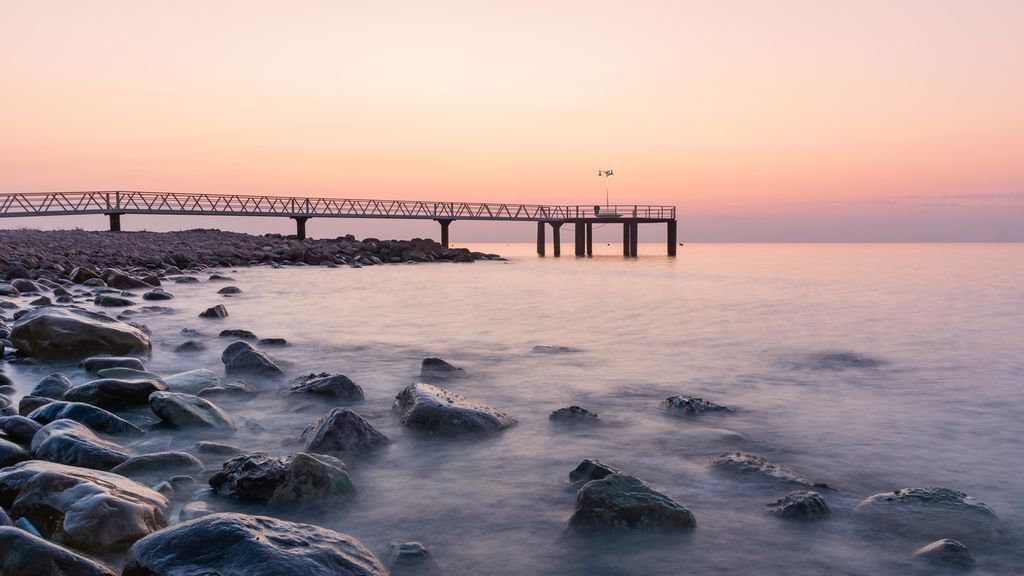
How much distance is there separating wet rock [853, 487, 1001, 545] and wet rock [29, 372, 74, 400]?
5.43 m

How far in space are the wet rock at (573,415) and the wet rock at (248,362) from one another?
Answer: 10.3ft

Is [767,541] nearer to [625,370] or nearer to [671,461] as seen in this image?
[671,461]

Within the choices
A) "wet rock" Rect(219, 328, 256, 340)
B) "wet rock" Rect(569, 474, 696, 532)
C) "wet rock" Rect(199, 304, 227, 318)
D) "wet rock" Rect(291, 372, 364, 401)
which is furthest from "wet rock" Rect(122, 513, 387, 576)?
"wet rock" Rect(199, 304, 227, 318)

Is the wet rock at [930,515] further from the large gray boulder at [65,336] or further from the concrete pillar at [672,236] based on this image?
the concrete pillar at [672,236]

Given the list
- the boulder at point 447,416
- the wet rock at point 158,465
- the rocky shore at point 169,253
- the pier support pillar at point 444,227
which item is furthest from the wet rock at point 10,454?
the pier support pillar at point 444,227

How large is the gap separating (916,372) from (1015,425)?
2880 millimetres

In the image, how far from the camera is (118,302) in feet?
40.9

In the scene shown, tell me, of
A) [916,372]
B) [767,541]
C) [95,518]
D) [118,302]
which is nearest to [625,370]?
[916,372]

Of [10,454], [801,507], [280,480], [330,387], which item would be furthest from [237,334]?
[801,507]

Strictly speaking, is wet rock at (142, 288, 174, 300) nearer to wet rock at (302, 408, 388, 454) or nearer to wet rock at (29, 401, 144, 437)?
wet rock at (29, 401, 144, 437)

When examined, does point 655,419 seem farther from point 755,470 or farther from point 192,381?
point 192,381

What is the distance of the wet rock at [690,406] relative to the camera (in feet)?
20.3

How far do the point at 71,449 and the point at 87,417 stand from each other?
0.83 m

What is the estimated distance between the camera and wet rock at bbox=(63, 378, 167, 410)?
5309mm
